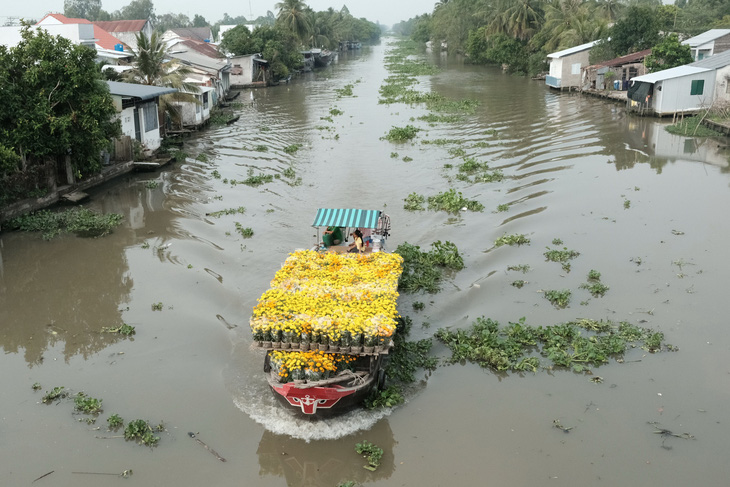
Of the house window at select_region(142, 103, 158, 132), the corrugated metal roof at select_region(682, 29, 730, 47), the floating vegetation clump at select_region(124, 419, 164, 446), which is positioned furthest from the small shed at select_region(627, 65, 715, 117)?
the floating vegetation clump at select_region(124, 419, 164, 446)

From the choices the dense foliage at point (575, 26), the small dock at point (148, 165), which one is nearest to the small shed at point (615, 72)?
the dense foliage at point (575, 26)

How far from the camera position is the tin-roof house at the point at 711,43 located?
52.9 m

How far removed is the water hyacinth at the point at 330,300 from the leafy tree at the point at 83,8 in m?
142

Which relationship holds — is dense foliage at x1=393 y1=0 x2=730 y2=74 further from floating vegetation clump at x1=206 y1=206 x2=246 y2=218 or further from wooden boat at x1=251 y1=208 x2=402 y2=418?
wooden boat at x1=251 y1=208 x2=402 y2=418

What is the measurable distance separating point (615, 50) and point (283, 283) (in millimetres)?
50934

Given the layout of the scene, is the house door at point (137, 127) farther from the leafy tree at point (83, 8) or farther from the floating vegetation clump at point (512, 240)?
the leafy tree at point (83, 8)

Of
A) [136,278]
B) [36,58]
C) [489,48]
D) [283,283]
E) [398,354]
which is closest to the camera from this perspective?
[283,283]

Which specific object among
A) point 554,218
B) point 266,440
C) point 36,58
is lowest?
point 266,440

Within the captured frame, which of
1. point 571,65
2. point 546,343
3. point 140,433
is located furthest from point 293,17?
point 140,433

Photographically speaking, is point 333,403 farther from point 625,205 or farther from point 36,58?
point 36,58

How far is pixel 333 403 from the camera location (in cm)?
1184

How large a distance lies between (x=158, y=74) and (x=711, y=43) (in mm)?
45148

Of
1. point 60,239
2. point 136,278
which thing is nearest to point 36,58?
point 60,239

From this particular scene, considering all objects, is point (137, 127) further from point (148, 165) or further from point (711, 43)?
point (711, 43)
